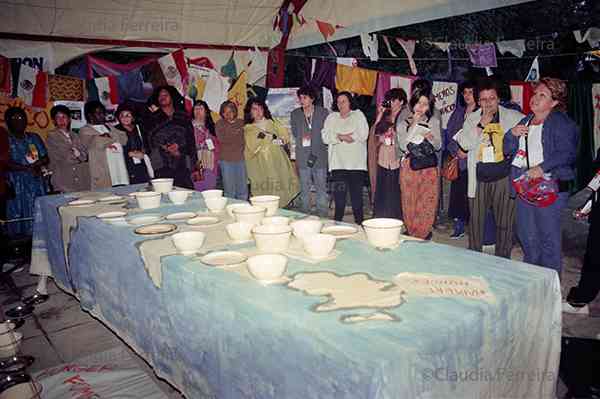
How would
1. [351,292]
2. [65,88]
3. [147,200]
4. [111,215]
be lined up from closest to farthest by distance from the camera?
[351,292], [111,215], [147,200], [65,88]

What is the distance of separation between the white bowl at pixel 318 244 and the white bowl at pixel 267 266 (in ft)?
0.65

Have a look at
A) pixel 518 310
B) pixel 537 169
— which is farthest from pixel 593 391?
pixel 537 169

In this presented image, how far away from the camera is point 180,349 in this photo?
1.81 m

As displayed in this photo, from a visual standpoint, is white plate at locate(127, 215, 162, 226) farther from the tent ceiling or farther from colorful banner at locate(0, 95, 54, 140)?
the tent ceiling

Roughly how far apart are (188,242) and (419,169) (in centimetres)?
292

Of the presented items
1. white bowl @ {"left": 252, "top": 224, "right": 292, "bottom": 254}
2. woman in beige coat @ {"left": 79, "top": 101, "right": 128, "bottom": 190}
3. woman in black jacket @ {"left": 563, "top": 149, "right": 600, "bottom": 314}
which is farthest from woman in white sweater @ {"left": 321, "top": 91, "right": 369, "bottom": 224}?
white bowl @ {"left": 252, "top": 224, "right": 292, "bottom": 254}

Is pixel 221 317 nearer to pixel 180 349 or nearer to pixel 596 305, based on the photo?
pixel 180 349

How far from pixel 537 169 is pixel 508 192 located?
1.87 feet

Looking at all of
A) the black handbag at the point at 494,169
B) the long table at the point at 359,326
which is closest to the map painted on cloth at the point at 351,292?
the long table at the point at 359,326

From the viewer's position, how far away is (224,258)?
71.1 inches

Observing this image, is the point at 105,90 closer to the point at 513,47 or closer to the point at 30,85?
the point at 30,85

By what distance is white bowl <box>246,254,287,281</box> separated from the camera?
1.52 meters

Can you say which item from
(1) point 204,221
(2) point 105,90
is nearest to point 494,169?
(1) point 204,221

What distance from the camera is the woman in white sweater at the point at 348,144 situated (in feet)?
15.9
